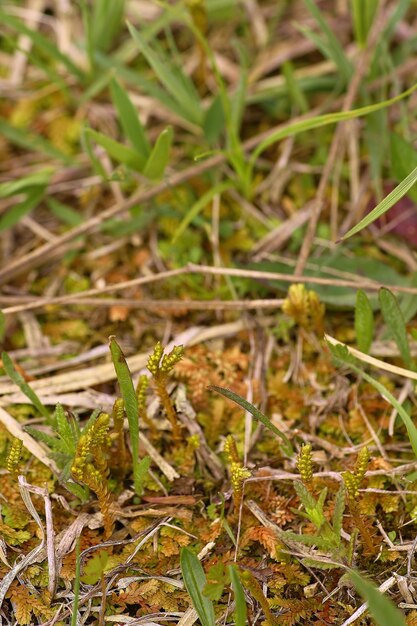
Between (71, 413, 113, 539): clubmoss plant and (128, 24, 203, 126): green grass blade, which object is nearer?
(71, 413, 113, 539): clubmoss plant

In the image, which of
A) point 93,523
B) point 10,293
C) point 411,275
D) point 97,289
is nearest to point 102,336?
point 97,289

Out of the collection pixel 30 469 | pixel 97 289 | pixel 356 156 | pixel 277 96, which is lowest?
pixel 30 469

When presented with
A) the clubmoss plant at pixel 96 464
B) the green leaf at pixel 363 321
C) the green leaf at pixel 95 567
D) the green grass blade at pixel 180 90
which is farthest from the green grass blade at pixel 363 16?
the green leaf at pixel 95 567

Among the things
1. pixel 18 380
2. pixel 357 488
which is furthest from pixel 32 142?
pixel 357 488

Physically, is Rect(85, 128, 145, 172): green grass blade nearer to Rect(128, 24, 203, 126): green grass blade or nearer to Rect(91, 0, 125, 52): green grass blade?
Rect(128, 24, 203, 126): green grass blade

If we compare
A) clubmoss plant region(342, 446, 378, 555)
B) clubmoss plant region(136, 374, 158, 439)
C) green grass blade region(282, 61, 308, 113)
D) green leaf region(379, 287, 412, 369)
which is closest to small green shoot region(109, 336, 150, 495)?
clubmoss plant region(136, 374, 158, 439)

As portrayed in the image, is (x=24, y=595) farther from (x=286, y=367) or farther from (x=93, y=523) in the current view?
(x=286, y=367)
